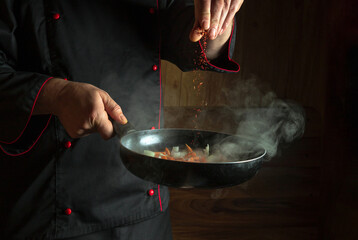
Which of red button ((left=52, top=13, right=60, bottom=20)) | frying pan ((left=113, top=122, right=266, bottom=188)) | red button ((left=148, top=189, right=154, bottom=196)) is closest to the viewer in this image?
frying pan ((left=113, top=122, right=266, bottom=188))

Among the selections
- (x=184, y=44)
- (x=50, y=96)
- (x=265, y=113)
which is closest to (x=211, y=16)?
(x=184, y=44)

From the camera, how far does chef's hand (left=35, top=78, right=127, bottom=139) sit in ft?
2.31

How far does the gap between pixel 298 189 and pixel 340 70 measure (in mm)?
716

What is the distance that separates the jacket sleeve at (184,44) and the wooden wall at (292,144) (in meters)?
0.48

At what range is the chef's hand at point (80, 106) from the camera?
2.31 feet

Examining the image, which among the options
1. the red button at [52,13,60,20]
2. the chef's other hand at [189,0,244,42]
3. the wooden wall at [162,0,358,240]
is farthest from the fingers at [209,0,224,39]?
the wooden wall at [162,0,358,240]

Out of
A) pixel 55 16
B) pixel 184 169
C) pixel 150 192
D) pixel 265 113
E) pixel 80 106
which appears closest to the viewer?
pixel 184 169

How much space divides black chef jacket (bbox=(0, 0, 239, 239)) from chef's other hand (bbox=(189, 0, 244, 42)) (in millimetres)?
153

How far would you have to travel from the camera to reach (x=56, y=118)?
0.85 metres

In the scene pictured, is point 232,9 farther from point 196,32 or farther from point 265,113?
point 265,113

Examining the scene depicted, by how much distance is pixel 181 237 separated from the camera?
5.32ft

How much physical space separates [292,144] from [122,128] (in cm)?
123

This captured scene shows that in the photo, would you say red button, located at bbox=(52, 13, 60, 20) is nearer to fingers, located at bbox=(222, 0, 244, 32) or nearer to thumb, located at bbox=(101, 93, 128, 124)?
thumb, located at bbox=(101, 93, 128, 124)

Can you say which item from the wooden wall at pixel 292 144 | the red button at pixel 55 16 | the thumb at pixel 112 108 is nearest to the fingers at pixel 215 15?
the thumb at pixel 112 108
